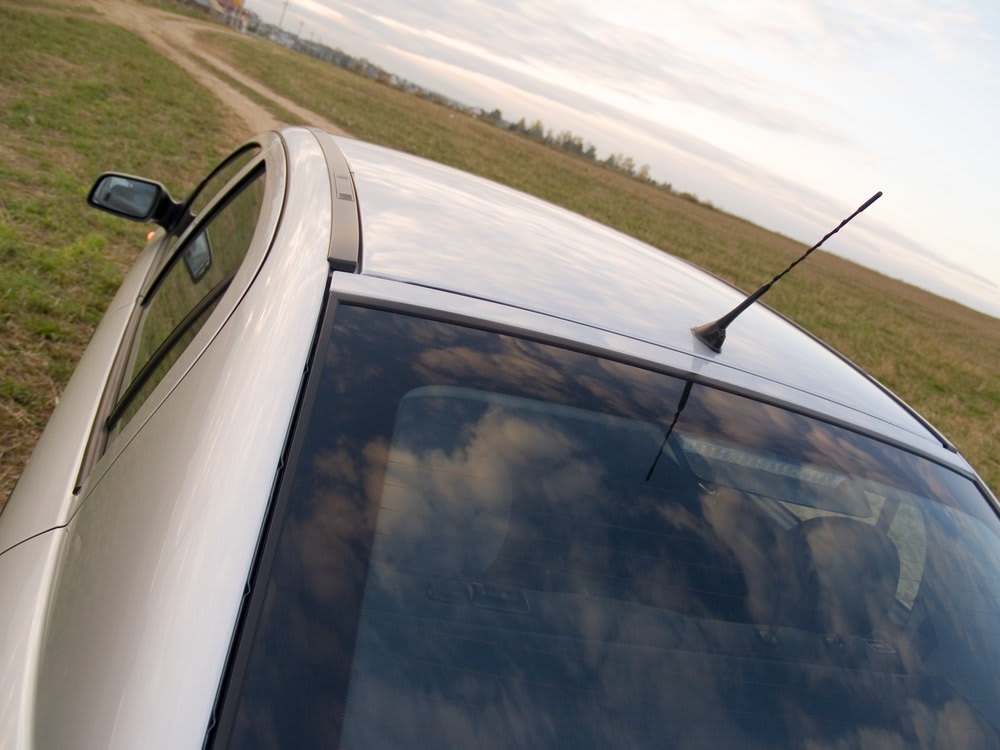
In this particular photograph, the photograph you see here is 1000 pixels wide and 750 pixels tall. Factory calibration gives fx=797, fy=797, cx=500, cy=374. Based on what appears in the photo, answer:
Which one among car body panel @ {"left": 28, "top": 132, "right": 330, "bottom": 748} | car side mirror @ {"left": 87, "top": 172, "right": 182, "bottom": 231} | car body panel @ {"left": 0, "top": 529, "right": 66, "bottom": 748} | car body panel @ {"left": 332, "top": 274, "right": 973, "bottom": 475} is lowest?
car body panel @ {"left": 0, "top": 529, "right": 66, "bottom": 748}

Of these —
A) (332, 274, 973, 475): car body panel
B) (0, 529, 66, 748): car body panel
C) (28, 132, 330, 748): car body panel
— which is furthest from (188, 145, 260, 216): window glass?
(0, 529, 66, 748): car body panel

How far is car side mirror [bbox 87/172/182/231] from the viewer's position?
3057 mm

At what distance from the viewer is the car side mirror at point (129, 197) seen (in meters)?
3.06

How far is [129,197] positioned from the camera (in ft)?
10.1

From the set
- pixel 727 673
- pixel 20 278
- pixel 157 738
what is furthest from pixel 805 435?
pixel 20 278

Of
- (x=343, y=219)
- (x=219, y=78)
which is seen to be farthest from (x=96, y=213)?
(x=219, y=78)

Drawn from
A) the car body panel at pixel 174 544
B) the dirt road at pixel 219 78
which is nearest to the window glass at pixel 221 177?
the car body panel at pixel 174 544

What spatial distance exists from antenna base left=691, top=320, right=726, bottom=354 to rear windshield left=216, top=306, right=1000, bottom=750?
0.17 m

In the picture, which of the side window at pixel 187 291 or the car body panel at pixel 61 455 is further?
the side window at pixel 187 291

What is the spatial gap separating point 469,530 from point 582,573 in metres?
0.19

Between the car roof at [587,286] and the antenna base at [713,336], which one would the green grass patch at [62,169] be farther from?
the antenna base at [713,336]

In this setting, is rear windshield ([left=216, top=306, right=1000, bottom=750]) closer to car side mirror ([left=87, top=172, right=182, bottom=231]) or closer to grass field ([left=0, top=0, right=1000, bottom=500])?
car side mirror ([left=87, top=172, right=182, bottom=231])

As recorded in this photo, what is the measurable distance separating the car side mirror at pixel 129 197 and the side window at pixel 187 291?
540 millimetres

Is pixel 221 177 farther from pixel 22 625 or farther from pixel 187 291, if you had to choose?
pixel 22 625
